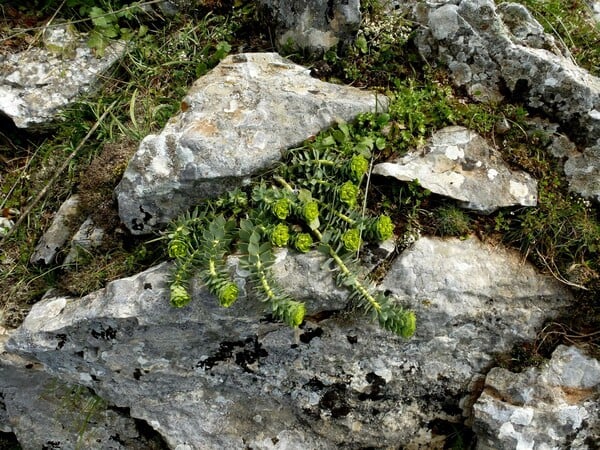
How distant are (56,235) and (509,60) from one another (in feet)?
14.9

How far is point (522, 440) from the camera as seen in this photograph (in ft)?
14.7

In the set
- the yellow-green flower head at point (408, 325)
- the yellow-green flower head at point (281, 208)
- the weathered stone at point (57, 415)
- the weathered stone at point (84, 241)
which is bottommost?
the weathered stone at point (57, 415)

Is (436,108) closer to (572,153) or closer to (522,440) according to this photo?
(572,153)

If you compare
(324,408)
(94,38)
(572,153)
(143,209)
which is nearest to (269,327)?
(324,408)

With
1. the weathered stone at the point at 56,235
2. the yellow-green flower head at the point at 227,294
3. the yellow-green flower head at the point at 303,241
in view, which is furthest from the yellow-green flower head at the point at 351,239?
the weathered stone at the point at 56,235

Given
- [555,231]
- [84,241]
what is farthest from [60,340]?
[555,231]

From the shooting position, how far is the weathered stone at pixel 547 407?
4.48 meters

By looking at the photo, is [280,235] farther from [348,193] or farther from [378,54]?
[378,54]

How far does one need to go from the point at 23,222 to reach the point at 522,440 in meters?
5.12

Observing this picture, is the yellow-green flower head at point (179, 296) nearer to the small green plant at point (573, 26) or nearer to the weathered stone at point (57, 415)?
the weathered stone at point (57, 415)

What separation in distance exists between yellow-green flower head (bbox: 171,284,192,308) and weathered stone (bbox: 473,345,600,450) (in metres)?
2.49

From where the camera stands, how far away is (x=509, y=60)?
5.02 m

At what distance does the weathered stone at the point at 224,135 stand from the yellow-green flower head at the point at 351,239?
0.96 m

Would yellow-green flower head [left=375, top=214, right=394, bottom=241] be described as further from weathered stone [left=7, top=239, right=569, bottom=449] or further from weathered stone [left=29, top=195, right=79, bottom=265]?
weathered stone [left=29, top=195, right=79, bottom=265]
